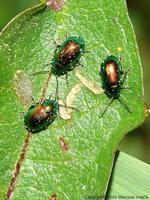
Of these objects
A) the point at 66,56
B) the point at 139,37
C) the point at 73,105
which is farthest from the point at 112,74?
the point at 139,37

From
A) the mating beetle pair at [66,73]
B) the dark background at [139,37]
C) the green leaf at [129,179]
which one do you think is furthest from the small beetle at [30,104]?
the dark background at [139,37]

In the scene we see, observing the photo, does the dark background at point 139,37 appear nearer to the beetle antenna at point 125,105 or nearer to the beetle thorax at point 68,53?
the beetle thorax at point 68,53

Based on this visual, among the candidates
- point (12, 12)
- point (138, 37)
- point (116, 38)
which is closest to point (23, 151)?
point (116, 38)

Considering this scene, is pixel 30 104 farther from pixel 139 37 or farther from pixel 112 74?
pixel 139 37

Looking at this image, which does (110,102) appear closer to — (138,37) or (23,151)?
(23,151)

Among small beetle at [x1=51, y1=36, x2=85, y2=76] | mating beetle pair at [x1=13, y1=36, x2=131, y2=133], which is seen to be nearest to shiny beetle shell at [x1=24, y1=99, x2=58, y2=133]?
mating beetle pair at [x1=13, y1=36, x2=131, y2=133]
